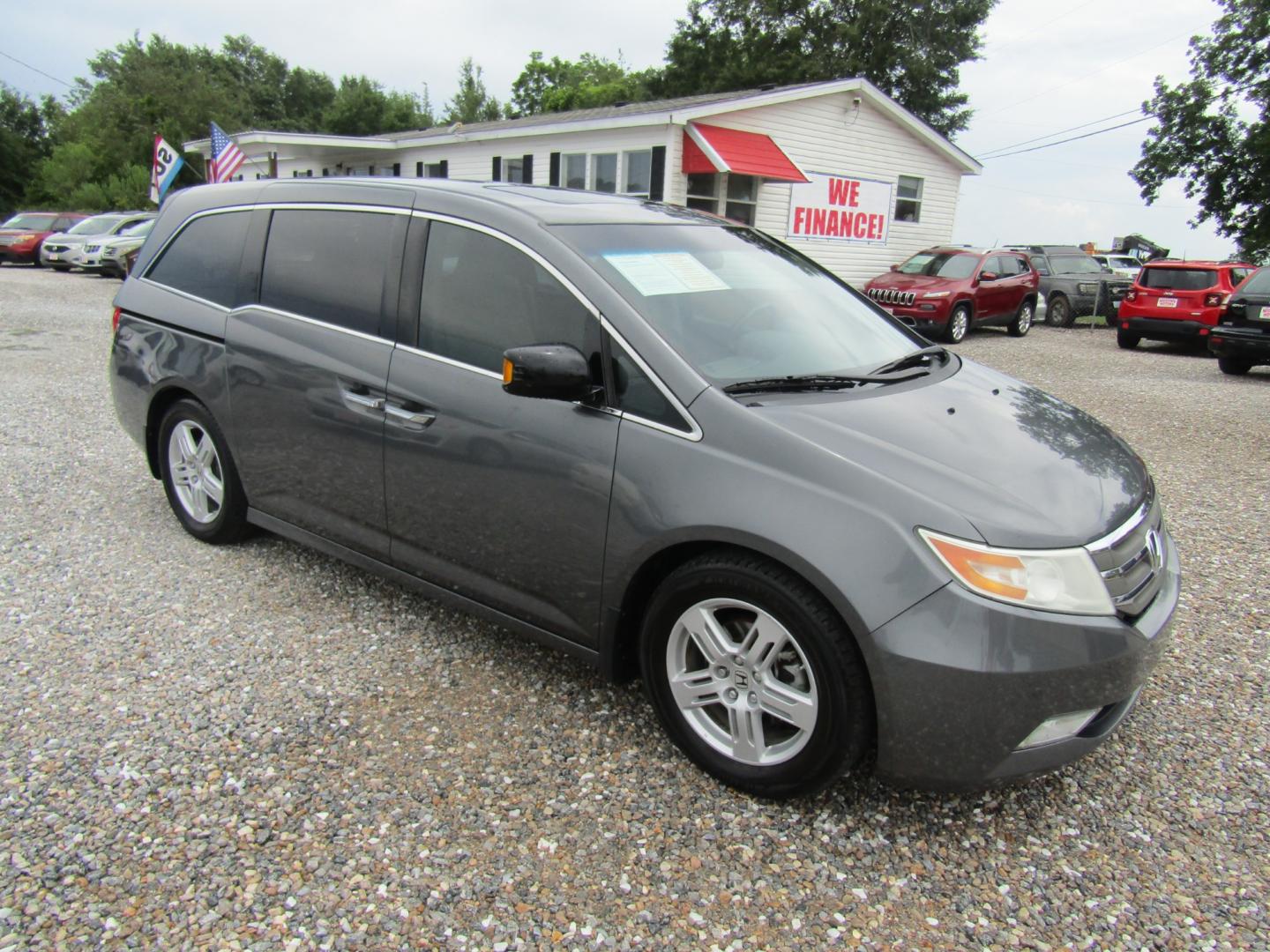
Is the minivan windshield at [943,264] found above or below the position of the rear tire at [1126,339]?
above

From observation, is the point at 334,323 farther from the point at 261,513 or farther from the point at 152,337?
the point at 152,337

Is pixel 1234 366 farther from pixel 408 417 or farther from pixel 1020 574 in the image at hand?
pixel 408 417

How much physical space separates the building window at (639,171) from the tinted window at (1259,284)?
10095 mm

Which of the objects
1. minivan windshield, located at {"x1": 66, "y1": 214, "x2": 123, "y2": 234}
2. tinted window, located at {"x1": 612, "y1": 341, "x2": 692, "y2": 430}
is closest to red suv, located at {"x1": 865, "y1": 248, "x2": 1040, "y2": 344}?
tinted window, located at {"x1": 612, "y1": 341, "x2": 692, "y2": 430}

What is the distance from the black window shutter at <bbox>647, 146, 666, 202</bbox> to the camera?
17156mm

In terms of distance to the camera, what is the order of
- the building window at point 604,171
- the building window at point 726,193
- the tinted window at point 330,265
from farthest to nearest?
the building window at point 604,171 < the building window at point 726,193 < the tinted window at point 330,265

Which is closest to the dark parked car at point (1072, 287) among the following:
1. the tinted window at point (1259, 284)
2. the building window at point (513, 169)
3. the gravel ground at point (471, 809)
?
the tinted window at point (1259, 284)

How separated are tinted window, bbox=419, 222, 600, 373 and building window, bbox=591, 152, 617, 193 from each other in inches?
620

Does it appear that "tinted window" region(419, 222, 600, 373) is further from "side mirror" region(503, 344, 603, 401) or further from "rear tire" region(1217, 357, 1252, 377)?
"rear tire" region(1217, 357, 1252, 377)

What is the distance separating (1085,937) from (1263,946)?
0.42m

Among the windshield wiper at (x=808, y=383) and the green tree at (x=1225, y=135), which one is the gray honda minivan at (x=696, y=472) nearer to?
the windshield wiper at (x=808, y=383)

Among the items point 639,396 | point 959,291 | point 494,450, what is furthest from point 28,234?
point 639,396

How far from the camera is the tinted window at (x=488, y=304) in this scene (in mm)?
2943

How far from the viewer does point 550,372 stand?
268 cm
